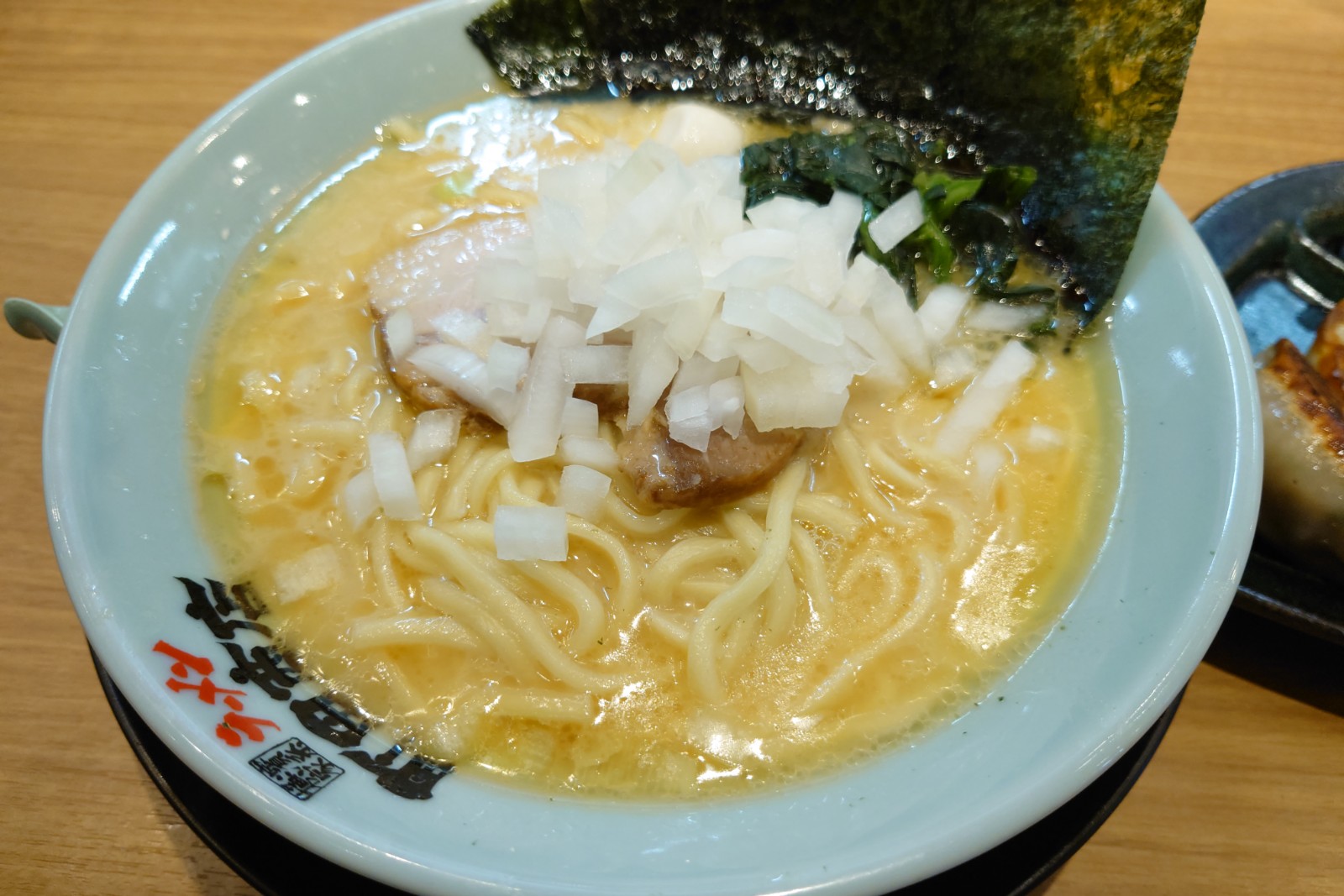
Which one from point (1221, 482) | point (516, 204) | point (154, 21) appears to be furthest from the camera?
point (154, 21)

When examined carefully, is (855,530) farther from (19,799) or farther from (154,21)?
(154,21)

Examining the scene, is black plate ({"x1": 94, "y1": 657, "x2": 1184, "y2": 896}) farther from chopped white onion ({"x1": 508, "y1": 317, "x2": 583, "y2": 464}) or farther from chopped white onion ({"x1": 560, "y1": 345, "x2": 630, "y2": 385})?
chopped white onion ({"x1": 560, "y1": 345, "x2": 630, "y2": 385})

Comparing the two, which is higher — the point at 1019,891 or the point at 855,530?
the point at 855,530

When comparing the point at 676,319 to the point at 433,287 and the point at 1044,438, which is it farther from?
the point at 1044,438

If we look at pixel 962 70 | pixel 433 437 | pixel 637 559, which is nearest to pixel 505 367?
pixel 433 437

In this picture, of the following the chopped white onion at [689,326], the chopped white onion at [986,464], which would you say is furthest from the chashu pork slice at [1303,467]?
the chopped white onion at [689,326]

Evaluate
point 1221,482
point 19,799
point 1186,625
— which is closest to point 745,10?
point 1221,482

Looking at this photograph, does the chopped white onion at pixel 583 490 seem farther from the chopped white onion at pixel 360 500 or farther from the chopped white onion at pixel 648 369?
the chopped white onion at pixel 360 500
